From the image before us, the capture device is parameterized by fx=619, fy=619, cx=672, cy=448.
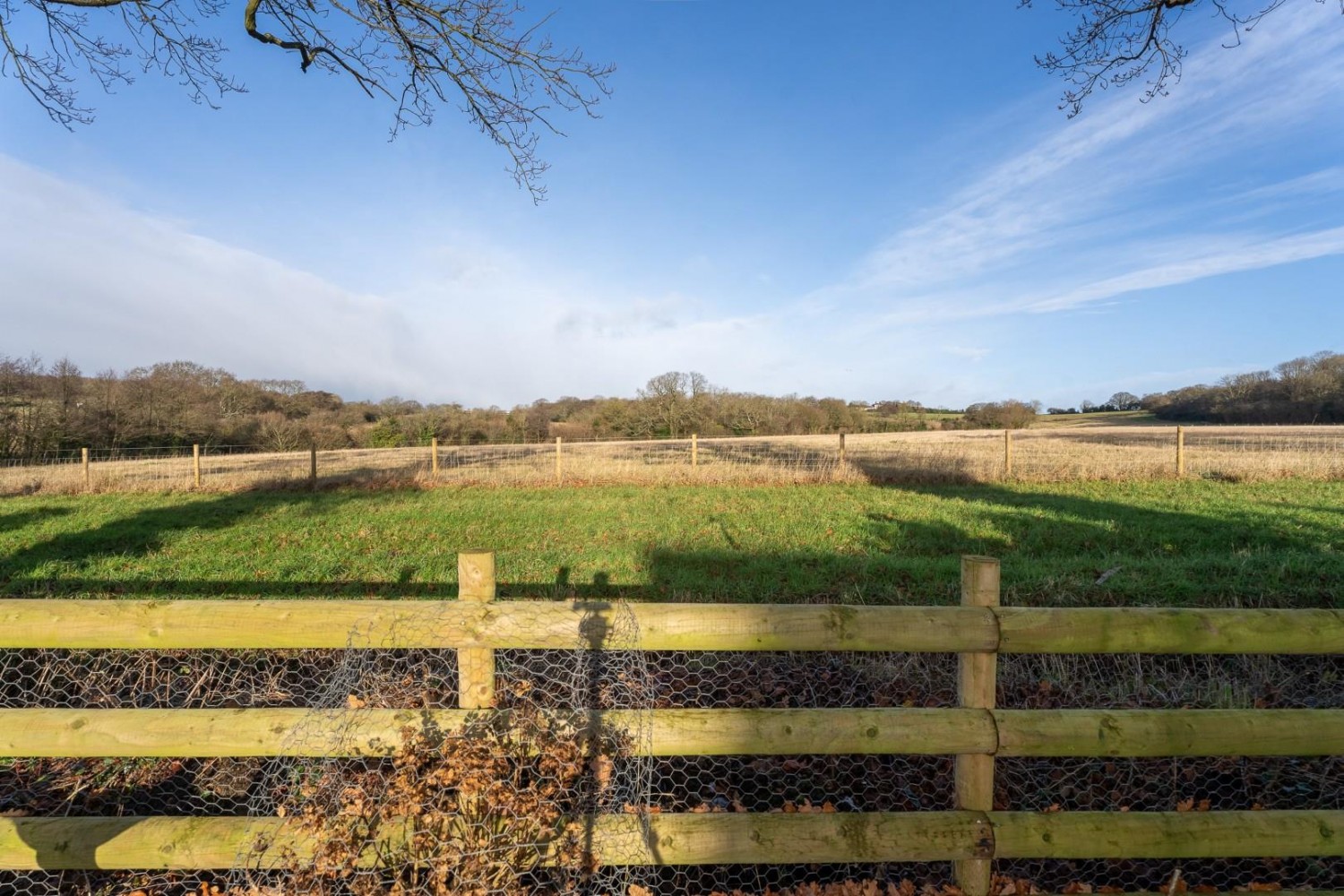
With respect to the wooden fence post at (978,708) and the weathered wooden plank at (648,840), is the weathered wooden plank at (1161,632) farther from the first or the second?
the weathered wooden plank at (648,840)

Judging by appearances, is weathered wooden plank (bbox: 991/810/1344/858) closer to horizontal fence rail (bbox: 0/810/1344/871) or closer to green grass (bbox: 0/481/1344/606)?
horizontal fence rail (bbox: 0/810/1344/871)

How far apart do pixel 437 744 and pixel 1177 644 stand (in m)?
3.29

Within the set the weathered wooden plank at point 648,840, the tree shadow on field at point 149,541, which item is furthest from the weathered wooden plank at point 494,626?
the tree shadow on field at point 149,541

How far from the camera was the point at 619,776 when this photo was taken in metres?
2.91

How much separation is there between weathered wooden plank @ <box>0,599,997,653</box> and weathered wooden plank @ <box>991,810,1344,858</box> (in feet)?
2.94

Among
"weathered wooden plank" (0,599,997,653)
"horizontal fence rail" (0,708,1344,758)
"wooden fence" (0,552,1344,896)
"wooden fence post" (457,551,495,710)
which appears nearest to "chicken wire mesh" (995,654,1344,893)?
"wooden fence" (0,552,1344,896)

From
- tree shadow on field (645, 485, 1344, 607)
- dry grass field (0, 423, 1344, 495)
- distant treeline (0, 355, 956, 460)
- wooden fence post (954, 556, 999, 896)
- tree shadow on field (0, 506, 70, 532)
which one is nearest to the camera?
wooden fence post (954, 556, 999, 896)

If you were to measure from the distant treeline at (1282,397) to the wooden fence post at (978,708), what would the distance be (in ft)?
230

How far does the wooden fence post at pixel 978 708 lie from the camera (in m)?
2.79

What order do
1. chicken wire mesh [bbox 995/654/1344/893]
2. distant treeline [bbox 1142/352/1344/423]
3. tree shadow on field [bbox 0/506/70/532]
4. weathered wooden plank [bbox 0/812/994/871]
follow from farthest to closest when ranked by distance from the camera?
distant treeline [bbox 1142/352/1344/423] → tree shadow on field [bbox 0/506/70/532] → chicken wire mesh [bbox 995/654/1344/893] → weathered wooden plank [bbox 0/812/994/871]

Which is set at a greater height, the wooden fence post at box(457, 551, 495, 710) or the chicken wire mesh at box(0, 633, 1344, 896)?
the wooden fence post at box(457, 551, 495, 710)

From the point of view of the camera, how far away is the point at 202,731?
9.07 feet

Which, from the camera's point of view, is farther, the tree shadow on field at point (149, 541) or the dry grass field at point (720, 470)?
the dry grass field at point (720, 470)

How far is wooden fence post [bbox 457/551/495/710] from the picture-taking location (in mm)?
2725
